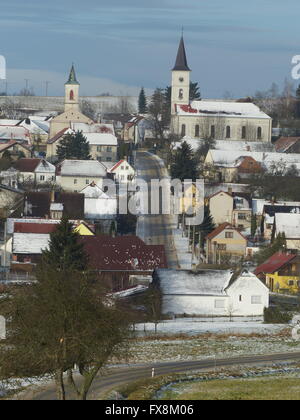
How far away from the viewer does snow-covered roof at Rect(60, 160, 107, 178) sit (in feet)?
197

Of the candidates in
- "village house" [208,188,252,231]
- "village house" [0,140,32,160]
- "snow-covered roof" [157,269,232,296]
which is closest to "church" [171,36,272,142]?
"village house" [0,140,32,160]

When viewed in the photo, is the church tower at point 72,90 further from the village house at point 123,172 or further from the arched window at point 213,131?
the village house at point 123,172

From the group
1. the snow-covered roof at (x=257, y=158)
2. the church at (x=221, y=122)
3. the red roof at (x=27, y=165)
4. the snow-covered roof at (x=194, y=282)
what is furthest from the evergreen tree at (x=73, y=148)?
the snow-covered roof at (x=194, y=282)

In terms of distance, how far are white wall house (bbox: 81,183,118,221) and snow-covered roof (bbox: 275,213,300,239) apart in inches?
302

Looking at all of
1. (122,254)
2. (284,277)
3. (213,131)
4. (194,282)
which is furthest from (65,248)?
(213,131)

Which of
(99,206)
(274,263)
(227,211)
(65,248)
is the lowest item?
(274,263)

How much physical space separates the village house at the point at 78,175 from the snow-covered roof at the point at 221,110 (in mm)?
22301

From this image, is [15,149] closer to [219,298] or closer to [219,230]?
[219,230]

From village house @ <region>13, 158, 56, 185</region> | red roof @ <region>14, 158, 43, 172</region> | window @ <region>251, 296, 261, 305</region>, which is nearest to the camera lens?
window @ <region>251, 296, 261, 305</region>

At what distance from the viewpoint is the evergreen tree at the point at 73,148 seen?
6769cm

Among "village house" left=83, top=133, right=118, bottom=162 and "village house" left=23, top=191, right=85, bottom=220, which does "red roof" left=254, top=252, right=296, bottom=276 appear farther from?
"village house" left=83, top=133, right=118, bottom=162

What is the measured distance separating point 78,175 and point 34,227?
14.4 m

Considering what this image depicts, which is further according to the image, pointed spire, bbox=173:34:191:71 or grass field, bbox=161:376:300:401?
pointed spire, bbox=173:34:191:71

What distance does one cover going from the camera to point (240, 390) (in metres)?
21.3
